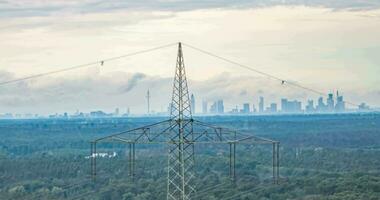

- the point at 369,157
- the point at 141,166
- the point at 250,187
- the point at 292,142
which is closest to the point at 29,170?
the point at 141,166

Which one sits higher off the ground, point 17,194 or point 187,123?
point 187,123

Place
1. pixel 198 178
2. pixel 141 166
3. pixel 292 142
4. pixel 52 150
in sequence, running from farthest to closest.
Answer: pixel 292 142 → pixel 52 150 → pixel 141 166 → pixel 198 178

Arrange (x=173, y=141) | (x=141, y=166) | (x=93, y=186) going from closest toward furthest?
(x=173, y=141), (x=93, y=186), (x=141, y=166)

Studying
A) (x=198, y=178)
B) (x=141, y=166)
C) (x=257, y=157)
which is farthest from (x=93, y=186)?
(x=257, y=157)

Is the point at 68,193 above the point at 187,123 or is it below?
below

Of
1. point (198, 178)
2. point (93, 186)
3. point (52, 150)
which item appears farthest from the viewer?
point (52, 150)

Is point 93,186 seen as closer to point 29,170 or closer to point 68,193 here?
point 68,193

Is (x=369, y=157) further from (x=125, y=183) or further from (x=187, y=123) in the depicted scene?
(x=187, y=123)

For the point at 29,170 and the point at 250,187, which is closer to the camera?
the point at 250,187

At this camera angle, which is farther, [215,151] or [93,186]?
[215,151]
